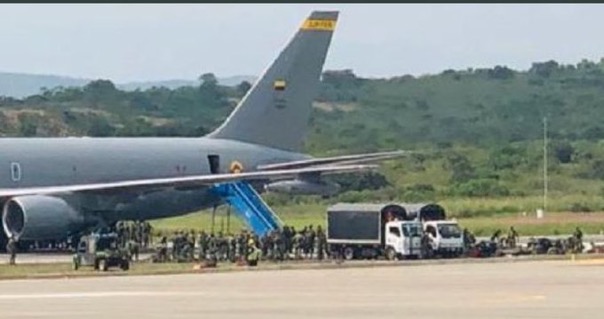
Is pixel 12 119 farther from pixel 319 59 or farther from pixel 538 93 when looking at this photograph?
pixel 319 59

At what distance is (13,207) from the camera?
72062 millimetres

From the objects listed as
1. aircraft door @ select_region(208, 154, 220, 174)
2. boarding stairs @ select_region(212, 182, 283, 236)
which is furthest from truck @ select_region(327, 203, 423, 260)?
aircraft door @ select_region(208, 154, 220, 174)

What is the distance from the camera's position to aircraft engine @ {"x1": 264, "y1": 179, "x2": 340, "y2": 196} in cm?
7750

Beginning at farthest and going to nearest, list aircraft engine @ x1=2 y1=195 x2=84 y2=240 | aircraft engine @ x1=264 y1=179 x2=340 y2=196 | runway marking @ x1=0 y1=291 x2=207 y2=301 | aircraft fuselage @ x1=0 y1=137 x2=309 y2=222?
Answer: aircraft engine @ x1=264 y1=179 x2=340 y2=196
aircraft fuselage @ x1=0 y1=137 x2=309 y2=222
aircraft engine @ x1=2 y1=195 x2=84 y2=240
runway marking @ x1=0 y1=291 x2=207 y2=301

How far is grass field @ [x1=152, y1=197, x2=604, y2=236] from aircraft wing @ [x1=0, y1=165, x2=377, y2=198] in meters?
12.4

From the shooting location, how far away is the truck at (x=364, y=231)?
68562mm

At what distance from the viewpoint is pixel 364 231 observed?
69.9m

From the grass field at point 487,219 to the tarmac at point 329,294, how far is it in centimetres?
3049

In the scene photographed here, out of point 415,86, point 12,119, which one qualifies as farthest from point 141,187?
point 415,86

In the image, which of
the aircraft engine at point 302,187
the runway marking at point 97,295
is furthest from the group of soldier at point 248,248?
the runway marking at point 97,295

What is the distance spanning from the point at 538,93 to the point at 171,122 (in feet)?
117

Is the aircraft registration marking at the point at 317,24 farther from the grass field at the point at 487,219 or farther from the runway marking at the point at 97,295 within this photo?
the runway marking at the point at 97,295

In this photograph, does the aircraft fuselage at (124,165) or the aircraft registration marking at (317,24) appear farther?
the aircraft registration marking at (317,24)

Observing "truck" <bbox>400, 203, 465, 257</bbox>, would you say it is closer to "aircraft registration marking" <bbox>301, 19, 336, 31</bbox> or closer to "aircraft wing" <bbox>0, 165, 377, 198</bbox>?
"aircraft wing" <bbox>0, 165, 377, 198</bbox>
